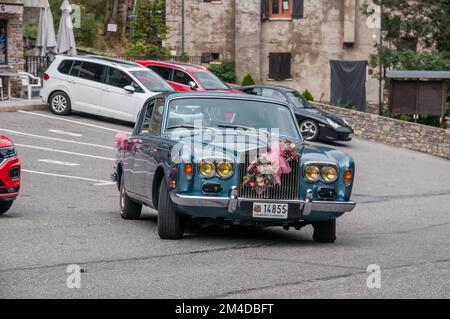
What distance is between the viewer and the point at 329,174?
12039 mm

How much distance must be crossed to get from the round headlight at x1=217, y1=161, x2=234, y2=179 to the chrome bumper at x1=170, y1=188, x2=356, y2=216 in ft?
0.57

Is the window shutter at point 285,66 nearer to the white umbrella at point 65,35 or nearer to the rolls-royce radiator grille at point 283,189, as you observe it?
the white umbrella at point 65,35

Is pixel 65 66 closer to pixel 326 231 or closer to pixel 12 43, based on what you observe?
pixel 12 43

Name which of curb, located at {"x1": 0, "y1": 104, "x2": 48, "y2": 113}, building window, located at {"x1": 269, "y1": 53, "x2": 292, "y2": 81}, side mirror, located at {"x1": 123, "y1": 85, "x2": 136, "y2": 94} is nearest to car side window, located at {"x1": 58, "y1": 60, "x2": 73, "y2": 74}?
curb, located at {"x1": 0, "y1": 104, "x2": 48, "y2": 113}

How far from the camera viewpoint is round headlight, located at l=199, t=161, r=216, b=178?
461 inches

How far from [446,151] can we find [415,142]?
1.06m

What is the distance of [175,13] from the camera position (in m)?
50.8

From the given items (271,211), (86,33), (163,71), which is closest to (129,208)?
(271,211)

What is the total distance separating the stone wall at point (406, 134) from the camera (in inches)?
1431

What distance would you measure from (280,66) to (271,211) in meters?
38.7

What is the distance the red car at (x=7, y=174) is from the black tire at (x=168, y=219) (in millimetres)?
2977

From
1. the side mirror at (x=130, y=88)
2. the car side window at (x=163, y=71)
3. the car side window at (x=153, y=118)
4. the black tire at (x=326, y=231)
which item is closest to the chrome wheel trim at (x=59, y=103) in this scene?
the side mirror at (x=130, y=88)
